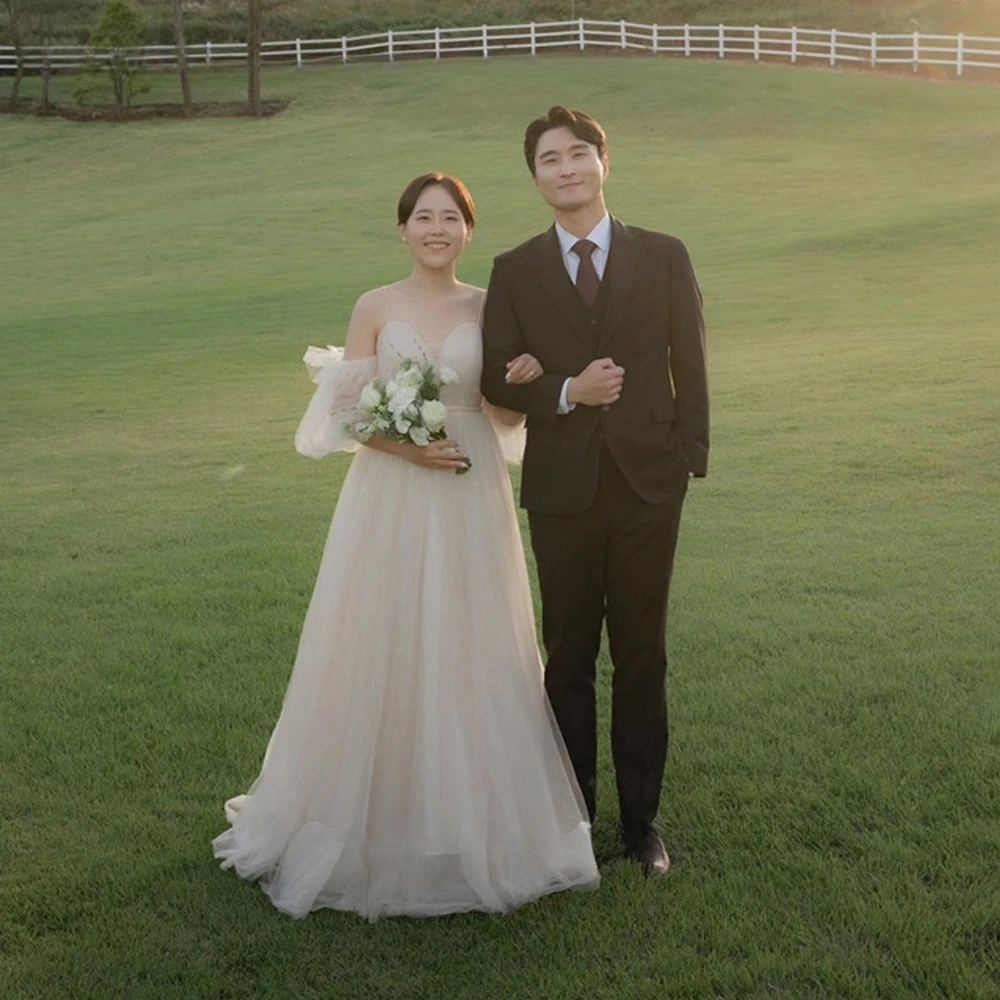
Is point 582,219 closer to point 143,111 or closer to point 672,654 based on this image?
point 672,654

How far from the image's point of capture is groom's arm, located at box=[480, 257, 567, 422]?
4668mm

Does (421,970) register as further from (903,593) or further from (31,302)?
(31,302)

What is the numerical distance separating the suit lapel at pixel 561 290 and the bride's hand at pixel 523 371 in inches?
7.7

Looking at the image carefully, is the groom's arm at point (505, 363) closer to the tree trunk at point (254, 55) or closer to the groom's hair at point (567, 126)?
the groom's hair at point (567, 126)

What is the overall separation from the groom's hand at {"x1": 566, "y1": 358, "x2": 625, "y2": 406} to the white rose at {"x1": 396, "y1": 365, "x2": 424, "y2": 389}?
1.62 ft

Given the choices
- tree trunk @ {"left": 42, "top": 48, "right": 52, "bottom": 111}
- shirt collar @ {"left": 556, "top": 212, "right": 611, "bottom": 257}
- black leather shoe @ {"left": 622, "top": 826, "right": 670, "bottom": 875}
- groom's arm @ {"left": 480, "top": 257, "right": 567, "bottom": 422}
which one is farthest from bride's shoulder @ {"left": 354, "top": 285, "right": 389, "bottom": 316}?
tree trunk @ {"left": 42, "top": 48, "right": 52, "bottom": 111}

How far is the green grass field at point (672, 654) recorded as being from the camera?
4.39 meters

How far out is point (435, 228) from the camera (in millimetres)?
4875

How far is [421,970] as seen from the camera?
14.2 ft

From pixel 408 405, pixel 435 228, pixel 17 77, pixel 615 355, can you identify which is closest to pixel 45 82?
pixel 17 77

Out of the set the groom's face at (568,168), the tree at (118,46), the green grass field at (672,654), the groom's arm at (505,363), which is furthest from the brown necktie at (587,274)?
the tree at (118,46)

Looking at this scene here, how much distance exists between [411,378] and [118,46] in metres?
47.3

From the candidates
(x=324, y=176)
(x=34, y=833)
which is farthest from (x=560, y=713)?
(x=324, y=176)

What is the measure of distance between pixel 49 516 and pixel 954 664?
6.59 metres
